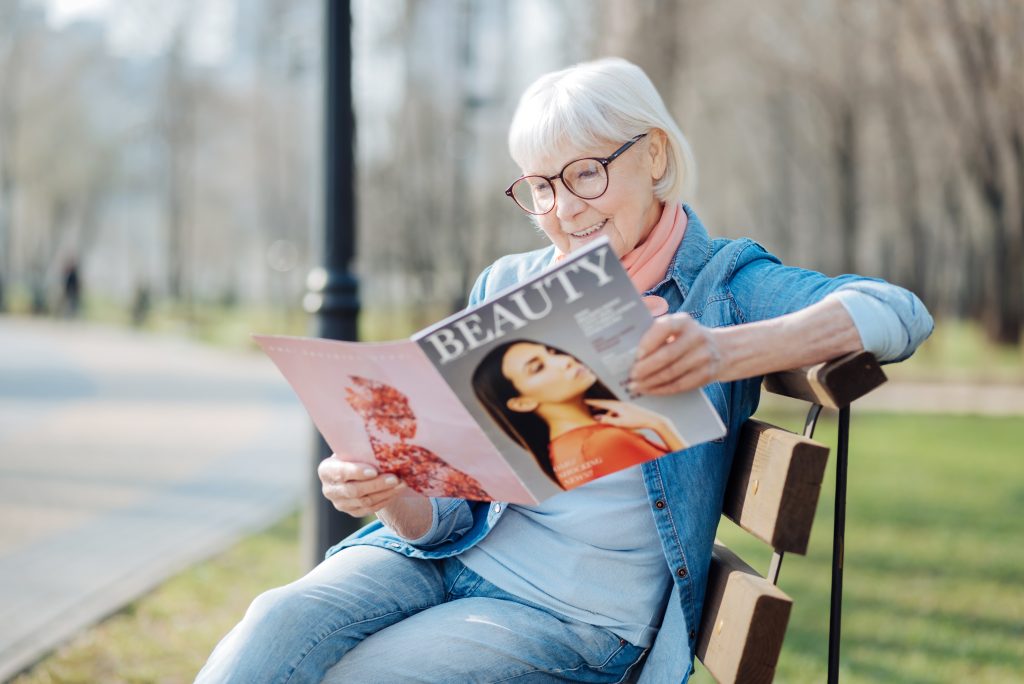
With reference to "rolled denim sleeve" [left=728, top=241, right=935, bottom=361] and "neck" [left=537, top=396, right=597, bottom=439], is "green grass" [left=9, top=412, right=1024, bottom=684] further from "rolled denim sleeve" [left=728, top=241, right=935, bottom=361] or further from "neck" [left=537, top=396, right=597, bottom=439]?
"neck" [left=537, top=396, right=597, bottom=439]

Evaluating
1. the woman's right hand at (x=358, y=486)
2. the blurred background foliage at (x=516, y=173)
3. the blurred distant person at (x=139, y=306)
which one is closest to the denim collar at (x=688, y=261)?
the woman's right hand at (x=358, y=486)

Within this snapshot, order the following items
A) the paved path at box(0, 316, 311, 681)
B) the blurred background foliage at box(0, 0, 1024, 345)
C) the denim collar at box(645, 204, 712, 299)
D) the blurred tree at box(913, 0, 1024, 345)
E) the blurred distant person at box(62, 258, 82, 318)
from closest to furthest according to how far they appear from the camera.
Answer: the denim collar at box(645, 204, 712, 299)
the paved path at box(0, 316, 311, 681)
the blurred tree at box(913, 0, 1024, 345)
the blurred background foliage at box(0, 0, 1024, 345)
the blurred distant person at box(62, 258, 82, 318)

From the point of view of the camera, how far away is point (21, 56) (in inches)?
1288

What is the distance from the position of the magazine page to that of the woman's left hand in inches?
0.8

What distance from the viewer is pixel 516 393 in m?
1.65

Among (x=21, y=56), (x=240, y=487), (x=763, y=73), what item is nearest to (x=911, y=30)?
(x=763, y=73)

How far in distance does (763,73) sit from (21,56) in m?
24.7

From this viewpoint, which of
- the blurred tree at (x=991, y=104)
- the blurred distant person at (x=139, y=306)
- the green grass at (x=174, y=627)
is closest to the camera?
the green grass at (x=174, y=627)

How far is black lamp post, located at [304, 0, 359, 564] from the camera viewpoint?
3.95 m

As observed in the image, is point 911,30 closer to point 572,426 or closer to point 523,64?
point 523,64

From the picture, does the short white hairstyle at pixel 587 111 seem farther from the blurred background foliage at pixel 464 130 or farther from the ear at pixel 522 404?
the blurred background foliage at pixel 464 130

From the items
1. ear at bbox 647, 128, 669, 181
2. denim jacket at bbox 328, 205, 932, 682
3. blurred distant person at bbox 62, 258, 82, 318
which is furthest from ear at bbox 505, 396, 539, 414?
blurred distant person at bbox 62, 258, 82, 318

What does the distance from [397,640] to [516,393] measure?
0.53 meters

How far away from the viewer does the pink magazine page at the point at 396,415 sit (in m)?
1.69
